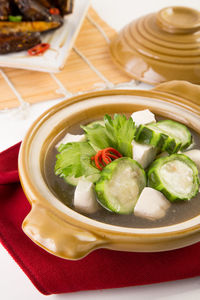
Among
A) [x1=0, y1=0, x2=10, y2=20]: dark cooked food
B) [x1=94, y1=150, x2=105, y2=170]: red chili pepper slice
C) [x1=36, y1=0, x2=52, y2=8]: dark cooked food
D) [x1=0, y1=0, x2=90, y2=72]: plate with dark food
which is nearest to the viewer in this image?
[x1=94, y1=150, x2=105, y2=170]: red chili pepper slice

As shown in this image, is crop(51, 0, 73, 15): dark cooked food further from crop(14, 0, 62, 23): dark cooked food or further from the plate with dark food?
crop(14, 0, 62, 23): dark cooked food

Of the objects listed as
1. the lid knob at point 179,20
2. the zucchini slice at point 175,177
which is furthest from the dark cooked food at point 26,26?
the zucchini slice at point 175,177

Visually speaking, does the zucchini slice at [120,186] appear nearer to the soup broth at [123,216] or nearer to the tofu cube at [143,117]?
the soup broth at [123,216]

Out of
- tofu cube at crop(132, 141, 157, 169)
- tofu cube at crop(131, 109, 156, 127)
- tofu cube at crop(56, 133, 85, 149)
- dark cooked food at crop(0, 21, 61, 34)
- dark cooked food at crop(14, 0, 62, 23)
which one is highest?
tofu cube at crop(131, 109, 156, 127)

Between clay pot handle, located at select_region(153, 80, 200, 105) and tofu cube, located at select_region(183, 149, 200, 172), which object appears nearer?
tofu cube, located at select_region(183, 149, 200, 172)

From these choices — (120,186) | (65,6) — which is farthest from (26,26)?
(120,186)

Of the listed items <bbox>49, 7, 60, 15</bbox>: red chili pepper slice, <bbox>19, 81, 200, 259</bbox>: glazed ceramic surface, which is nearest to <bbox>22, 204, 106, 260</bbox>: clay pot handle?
<bbox>19, 81, 200, 259</bbox>: glazed ceramic surface
